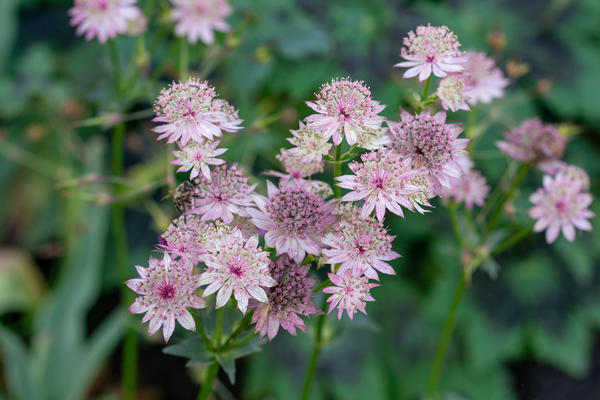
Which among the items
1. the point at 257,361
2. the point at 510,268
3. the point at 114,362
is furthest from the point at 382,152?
the point at 114,362

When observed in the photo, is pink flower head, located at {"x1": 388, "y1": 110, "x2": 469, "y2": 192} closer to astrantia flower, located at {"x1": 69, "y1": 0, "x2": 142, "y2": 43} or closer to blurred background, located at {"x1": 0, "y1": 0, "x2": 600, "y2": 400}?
astrantia flower, located at {"x1": 69, "y1": 0, "x2": 142, "y2": 43}

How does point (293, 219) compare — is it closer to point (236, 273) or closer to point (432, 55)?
point (236, 273)

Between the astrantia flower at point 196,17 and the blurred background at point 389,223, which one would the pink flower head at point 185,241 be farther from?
the blurred background at point 389,223

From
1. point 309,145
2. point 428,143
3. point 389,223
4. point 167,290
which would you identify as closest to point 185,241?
point 167,290

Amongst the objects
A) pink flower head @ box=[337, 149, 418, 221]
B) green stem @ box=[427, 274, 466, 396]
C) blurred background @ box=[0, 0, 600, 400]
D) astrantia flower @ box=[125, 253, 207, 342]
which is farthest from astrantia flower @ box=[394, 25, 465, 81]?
blurred background @ box=[0, 0, 600, 400]

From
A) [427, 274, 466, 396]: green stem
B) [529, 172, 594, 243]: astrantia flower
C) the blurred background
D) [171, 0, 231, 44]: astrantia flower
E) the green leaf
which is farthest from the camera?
the blurred background

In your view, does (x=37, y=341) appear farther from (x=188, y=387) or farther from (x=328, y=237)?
(x=328, y=237)
